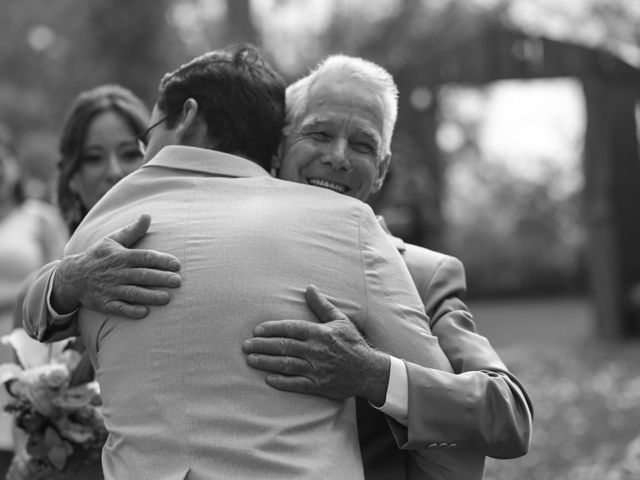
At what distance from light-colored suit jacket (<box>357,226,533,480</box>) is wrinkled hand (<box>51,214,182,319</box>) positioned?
0.63m

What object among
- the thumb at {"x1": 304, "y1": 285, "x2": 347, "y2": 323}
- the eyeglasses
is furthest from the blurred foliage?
the thumb at {"x1": 304, "y1": 285, "x2": 347, "y2": 323}

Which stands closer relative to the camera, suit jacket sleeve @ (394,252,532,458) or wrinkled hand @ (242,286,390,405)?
wrinkled hand @ (242,286,390,405)

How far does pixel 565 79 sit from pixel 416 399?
38.7 ft

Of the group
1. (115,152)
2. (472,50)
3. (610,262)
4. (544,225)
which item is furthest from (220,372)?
(544,225)

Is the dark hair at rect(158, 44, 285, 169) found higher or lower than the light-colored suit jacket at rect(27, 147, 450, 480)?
higher

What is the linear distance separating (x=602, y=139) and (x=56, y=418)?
12179 millimetres

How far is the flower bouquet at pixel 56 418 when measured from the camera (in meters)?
3.32

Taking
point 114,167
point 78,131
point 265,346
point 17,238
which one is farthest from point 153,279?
point 17,238

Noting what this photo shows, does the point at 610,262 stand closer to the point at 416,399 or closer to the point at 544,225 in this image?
the point at 416,399

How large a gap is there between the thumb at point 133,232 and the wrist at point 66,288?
17 centimetres

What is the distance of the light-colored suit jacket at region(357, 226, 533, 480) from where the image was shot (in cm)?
255

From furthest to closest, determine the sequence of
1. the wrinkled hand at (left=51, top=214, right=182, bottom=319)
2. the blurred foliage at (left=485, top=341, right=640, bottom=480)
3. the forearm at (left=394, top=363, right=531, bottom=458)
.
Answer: the blurred foliage at (left=485, top=341, right=640, bottom=480)
the forearm at (left=394, top=363, right=531, bottom=458)
the wrinkled hand at (left=51, top=214, right=182, bottom=319)

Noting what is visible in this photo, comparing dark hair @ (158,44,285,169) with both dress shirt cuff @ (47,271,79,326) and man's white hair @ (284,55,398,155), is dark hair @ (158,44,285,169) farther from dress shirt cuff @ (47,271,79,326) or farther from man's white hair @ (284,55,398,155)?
dress shirt cuff @ (47,271,79,326)

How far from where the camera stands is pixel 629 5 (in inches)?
854
